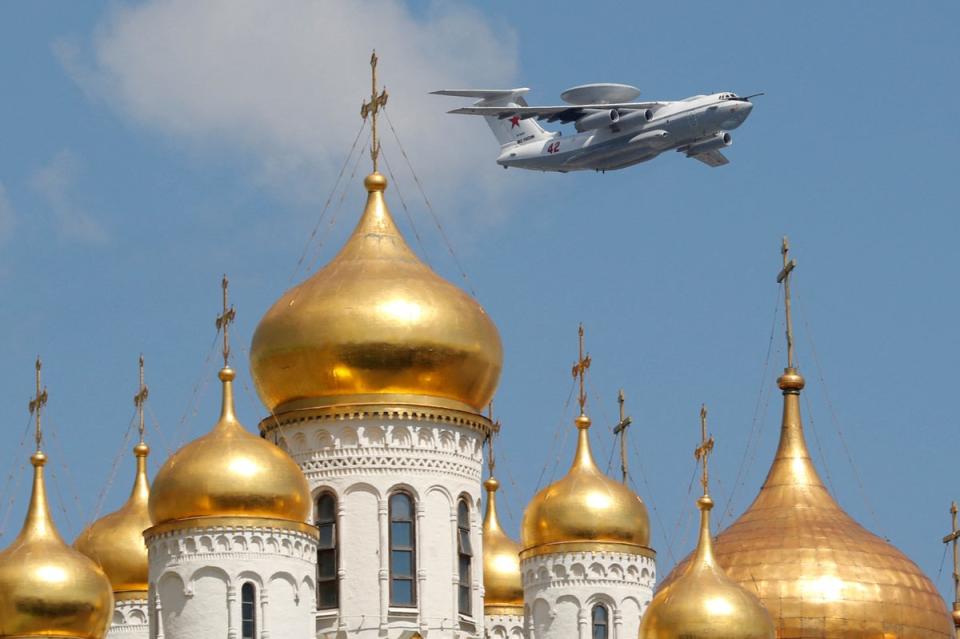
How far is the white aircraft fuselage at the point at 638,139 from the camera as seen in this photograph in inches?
2667

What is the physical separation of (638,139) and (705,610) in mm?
24219

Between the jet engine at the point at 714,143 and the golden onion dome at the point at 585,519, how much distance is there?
1892 cm

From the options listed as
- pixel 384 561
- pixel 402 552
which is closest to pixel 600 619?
pixel 402 552

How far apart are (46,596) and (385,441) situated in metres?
5.33

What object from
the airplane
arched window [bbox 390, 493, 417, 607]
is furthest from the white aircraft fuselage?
arched window [bbox 390, 493, 417, 607]

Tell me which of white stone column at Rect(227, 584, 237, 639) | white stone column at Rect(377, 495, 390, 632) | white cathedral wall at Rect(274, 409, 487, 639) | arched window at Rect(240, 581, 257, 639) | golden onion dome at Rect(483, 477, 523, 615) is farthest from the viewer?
golden onion dome at Rect(483, 477, 523, 615)

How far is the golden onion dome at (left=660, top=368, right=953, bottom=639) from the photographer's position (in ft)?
174

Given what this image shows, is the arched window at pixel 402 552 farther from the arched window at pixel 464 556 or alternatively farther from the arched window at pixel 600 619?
the arched window at pixel 600 619

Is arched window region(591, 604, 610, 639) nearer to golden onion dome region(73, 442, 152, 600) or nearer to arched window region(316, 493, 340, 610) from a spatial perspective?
arched window region(316, 493, 340, 610)

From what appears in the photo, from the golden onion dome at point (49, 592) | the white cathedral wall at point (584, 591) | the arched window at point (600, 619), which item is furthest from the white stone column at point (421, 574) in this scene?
the arched window at point (600, 619)

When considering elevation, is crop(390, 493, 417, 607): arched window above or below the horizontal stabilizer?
below

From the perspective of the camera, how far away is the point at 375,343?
4566cm

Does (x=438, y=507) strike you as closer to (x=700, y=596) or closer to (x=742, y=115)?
(x=700, y=596)

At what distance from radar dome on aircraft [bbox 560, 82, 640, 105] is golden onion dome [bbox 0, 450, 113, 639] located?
95.6ft
